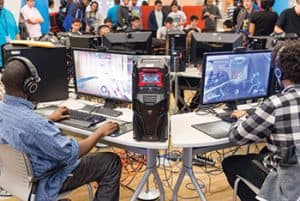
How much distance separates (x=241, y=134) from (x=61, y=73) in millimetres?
1454

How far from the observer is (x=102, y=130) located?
2.19 m

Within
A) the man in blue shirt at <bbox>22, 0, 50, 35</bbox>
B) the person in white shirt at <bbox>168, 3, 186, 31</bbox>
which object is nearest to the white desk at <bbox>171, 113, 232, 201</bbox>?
the man in blue shirt at <bbox>22, 0, 50, 35</bbox>

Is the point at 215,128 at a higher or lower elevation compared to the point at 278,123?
lower

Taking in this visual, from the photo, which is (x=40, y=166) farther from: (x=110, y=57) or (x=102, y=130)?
(x=110, y=57)

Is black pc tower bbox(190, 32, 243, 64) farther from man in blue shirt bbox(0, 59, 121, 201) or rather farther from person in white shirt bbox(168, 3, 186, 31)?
person in white shirt bbox(168, 3, 186, 31)

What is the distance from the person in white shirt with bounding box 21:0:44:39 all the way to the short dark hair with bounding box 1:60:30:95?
5.08m

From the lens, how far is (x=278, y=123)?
1.80 m

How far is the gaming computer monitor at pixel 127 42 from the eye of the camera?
3273 mm

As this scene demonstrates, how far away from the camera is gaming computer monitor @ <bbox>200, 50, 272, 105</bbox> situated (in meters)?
2.46

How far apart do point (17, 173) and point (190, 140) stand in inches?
35.4

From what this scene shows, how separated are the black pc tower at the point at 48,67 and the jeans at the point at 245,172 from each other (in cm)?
129

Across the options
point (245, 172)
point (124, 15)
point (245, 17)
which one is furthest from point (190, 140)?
point (124, 15)

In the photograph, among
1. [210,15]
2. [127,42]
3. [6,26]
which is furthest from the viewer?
[210,15]

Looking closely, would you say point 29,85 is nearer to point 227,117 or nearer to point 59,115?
point 59,115
